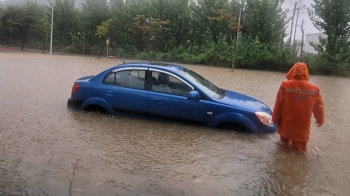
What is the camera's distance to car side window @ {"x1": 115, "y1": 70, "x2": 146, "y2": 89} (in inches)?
277

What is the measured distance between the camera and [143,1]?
3916 centimetres

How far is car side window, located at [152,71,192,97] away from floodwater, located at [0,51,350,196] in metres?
0.62

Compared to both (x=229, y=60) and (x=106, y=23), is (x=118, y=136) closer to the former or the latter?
(x=229, y=60)

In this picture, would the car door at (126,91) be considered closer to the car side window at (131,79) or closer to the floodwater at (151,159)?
the car side window at (131,79)

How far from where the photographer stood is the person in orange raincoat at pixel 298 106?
5.44m

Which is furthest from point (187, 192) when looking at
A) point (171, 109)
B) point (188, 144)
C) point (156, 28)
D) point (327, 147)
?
point (156, 28)

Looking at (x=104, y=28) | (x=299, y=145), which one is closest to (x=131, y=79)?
(x=299, y=145)

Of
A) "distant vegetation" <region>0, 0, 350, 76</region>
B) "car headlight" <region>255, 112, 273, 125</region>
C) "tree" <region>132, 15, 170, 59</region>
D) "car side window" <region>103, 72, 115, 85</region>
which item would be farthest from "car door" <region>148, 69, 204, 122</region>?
"tree" <region>132, 15, 170, 59</region>

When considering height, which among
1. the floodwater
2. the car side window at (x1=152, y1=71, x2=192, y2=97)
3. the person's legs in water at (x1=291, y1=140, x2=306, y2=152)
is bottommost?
the floodwater

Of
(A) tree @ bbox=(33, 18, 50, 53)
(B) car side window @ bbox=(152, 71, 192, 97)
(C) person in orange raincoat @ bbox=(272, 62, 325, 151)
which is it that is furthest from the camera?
(A) tree @ bbox=(33, 18, 50, 53)

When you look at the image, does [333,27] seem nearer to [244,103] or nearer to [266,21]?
[266,21]

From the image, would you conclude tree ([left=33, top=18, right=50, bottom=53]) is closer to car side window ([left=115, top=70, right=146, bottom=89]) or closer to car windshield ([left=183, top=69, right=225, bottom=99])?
car side window ([left=115, top=70, right=146, bottom=89])

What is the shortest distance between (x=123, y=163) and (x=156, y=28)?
33.0m

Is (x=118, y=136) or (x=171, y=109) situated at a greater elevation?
(x=171, y=109)
